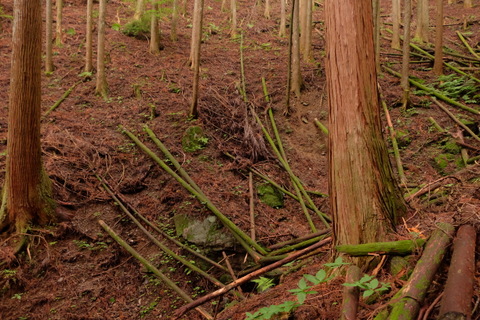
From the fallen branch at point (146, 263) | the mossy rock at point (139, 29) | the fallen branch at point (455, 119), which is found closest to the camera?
the fallen branch at point (146, 263)

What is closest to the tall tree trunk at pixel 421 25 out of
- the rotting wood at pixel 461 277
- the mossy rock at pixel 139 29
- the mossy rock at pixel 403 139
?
the mossy rock at pixel 403 139

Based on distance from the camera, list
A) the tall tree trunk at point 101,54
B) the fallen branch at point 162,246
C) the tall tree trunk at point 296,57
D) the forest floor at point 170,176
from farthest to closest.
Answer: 1. the tall tree trunk at point 296,57
2. the tall tree trunk at point 101,54
3. the fallen branch at point 162,246
4. the forest floor at point 170,176

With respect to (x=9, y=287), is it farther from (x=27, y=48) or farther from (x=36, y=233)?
(x=27, y=48)

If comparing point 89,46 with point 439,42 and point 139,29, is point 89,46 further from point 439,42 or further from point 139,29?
point 439,42

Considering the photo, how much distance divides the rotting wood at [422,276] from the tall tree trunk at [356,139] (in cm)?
54

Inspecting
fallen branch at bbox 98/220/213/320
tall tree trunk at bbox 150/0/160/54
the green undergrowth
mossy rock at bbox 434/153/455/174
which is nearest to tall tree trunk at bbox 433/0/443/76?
the green undergrowth

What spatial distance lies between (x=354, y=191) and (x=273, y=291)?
1.42 m

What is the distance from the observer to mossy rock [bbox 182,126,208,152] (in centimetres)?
815

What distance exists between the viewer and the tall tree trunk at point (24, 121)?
5.38 metres

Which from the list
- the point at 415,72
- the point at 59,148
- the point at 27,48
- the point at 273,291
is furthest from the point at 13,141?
the point at 415,72

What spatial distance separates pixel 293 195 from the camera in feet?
24.0

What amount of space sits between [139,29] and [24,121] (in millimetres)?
9455

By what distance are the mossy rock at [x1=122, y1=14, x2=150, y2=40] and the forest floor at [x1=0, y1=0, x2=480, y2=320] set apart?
0.35 metres

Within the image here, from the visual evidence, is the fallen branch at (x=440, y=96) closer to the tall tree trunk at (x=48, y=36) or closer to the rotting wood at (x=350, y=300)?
the rotting wood at (x=350, y=300)
